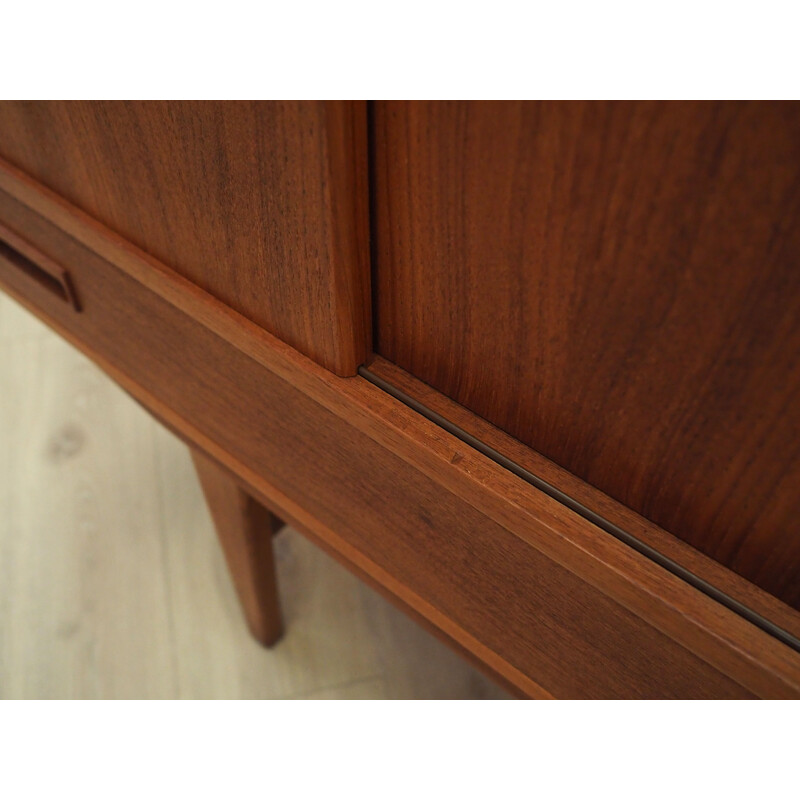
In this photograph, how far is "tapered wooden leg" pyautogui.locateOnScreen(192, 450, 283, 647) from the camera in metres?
0.72

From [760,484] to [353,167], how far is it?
0.20 m

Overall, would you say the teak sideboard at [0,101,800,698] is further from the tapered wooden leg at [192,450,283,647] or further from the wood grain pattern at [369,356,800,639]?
the tapered wooden leg at [192,450,283,647]

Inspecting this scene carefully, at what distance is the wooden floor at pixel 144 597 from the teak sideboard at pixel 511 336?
0.49 meters

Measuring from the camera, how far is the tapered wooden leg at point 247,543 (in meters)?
0.72

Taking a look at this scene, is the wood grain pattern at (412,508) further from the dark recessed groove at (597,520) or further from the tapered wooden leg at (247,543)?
the tapered wooden leg at (247,543)

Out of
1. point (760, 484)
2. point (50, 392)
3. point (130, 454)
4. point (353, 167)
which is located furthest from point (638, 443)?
point (50, 392)

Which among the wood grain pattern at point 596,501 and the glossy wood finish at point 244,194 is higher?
the glossy wood finish at point 244,194

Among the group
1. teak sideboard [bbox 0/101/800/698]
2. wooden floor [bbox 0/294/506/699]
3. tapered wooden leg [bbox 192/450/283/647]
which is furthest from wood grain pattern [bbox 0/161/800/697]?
wooden floor [bbox 0/294/506/699]

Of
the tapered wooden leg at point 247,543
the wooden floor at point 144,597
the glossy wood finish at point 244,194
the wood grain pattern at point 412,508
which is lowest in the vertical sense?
the wooden floor at point 144,597

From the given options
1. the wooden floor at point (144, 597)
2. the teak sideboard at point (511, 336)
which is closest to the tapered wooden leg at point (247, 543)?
the wooden floor at point (144, 597)

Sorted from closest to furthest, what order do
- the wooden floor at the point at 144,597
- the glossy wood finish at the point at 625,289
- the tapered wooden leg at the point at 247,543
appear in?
the glossy wood finish at the point at 625,289
the tapered wooden leg at the point at 247,543
the wooden floor at the point at 144,597

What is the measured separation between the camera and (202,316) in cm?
43

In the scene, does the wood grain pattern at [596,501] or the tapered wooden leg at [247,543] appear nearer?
the wood grain pattern at [596,501]

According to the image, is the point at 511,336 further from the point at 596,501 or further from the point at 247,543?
the point at 247,543
